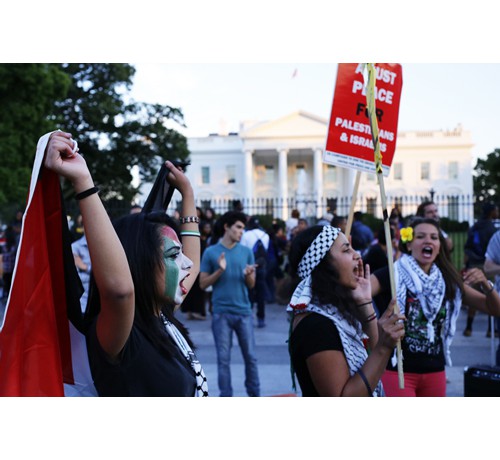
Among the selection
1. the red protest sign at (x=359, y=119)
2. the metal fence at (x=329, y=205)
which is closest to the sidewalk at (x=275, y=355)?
the red protest sign at (x=359, y=119)

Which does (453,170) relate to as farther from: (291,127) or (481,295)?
(481,295)

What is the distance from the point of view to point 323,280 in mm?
A: 2781

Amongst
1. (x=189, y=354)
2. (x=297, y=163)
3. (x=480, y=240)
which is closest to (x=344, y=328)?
(x=189, y=354)

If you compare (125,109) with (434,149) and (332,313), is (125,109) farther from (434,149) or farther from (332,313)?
(434,149)

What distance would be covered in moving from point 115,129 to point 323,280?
3415 centimetres

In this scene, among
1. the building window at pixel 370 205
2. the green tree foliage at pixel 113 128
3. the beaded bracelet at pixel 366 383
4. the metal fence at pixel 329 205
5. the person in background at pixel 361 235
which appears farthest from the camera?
the green tree foliage at pixel 113 128

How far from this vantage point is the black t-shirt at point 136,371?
2.01 metres

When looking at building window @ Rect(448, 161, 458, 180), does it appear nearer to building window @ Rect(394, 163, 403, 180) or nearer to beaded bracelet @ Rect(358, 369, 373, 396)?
building window @ Rect(394, 163, 403, 180)

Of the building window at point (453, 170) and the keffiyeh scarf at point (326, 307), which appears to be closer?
the keffiyeh scarf at point (326, 307)

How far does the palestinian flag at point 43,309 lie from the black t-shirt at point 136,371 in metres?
0.06

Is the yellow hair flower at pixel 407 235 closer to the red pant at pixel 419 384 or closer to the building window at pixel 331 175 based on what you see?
the red pant at pixel 419 384

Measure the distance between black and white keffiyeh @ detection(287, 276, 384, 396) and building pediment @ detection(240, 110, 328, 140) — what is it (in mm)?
71427

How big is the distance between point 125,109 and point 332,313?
114ft

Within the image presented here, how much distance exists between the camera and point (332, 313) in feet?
8.74
